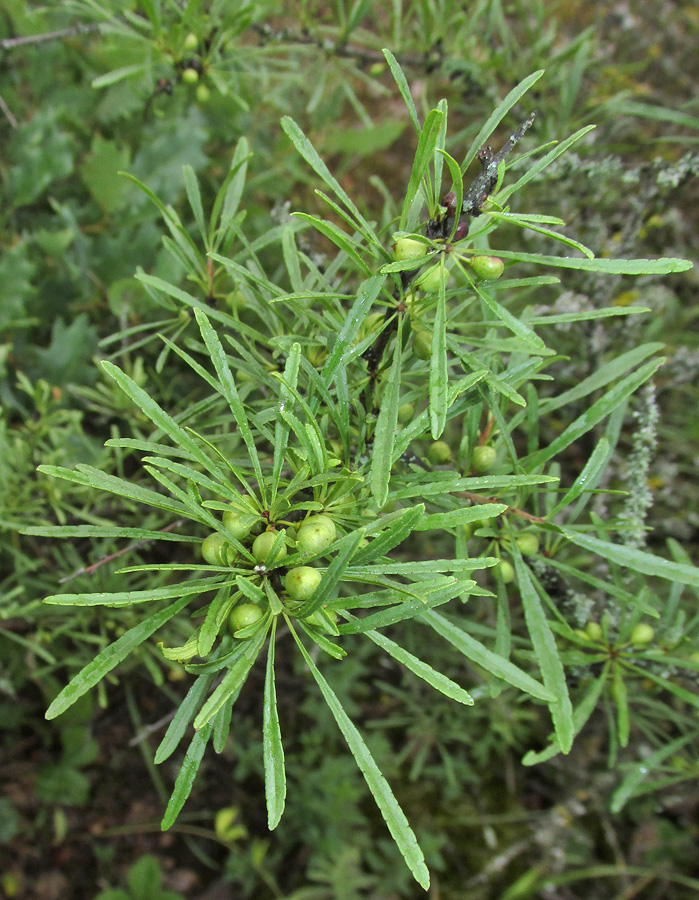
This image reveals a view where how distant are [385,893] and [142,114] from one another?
215 cm

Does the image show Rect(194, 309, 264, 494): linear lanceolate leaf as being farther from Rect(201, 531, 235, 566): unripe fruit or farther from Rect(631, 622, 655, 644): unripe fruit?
Rect(631, 622, 655, 644): unripe fruit

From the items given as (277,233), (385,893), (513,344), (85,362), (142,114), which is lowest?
(385,893)

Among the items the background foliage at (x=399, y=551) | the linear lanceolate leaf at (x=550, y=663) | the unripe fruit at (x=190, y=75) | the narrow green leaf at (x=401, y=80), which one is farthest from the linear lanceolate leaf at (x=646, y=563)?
the unripe fruit at (x=190, y=75)

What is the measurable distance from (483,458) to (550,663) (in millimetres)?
227

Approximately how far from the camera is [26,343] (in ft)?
5.02

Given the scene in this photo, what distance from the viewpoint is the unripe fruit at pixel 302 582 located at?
0.51 metres

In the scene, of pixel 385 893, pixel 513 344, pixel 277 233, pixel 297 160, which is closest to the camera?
pixel 513 344

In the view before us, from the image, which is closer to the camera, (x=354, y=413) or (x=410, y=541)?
(x=354, y=413)

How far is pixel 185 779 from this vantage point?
491mm

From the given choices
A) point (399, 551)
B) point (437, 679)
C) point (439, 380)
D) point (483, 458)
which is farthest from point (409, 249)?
point (399, 551)

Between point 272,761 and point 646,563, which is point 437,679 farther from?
point 646,563

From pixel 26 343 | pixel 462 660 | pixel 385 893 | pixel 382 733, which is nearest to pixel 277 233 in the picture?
pixel 26 343

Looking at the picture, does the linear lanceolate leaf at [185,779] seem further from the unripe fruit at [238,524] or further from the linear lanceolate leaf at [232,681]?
the unripe fruit at [238,524]

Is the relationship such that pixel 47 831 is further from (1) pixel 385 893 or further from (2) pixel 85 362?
(2) pixel 85 362
